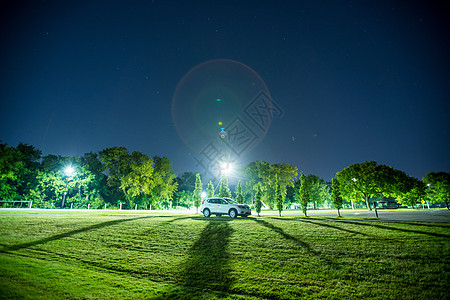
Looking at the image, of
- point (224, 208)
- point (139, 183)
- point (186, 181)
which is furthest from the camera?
point (186, 181)

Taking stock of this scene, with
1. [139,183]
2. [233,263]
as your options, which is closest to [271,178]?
[139,183]

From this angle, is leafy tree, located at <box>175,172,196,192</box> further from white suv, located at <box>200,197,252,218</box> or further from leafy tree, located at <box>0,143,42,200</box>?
white suv, located at <box>200,197,252,218</box>

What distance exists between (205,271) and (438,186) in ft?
206

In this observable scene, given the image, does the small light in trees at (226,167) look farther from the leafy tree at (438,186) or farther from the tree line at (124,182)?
the leafy tree at (438,186)

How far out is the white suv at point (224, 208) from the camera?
18.5m

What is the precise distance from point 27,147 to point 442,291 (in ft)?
214

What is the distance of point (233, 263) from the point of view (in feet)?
27.6

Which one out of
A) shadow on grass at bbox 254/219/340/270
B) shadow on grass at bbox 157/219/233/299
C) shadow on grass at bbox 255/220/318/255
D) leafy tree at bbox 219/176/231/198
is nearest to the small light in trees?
leafy tree at bbox 219/176/231/198

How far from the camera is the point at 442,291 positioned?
5824 millimetres

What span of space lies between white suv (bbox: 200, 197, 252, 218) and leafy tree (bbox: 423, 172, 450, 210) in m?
52.2

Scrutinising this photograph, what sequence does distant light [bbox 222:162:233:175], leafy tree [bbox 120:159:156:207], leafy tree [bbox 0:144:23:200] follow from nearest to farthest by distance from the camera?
leafy tree [bbox 0:144:23:200] < distant light [bbox 222:162:233:175] < leafy tree [bbox 120:159:156:207]

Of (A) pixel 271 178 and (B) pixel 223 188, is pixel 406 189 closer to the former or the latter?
(A) pixel 271 178

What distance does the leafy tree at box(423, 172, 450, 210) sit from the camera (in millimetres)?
45750

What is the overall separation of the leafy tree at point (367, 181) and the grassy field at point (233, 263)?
3447 cm
